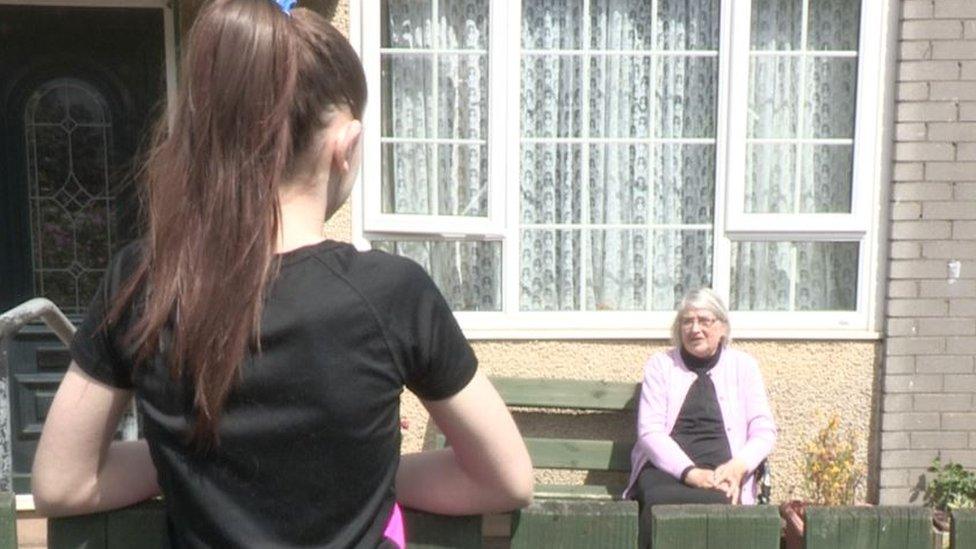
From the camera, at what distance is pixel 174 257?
3.95 feet

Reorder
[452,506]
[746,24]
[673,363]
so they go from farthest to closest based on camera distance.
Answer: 1. [746,24]
2. [673,363]
3. [452,506]

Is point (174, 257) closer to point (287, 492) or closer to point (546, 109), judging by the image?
point (287, 492)

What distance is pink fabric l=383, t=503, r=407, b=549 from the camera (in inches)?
53.9

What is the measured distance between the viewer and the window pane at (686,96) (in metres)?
4.76

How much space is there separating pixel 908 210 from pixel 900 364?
655 mm

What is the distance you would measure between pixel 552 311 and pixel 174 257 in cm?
375

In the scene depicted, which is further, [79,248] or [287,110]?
[79,248]

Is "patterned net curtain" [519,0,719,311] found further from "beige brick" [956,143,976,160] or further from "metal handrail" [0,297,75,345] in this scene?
"metal handrail" [0,297,75,345]

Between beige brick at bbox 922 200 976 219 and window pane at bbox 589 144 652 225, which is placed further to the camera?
window pane at bbox 589 144 652 225

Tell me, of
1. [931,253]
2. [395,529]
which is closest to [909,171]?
[931,253]

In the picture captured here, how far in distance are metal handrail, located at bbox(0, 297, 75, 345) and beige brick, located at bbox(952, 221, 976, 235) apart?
3.47 metres

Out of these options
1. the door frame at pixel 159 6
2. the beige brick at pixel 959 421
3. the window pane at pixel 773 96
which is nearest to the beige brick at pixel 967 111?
the window pane at pixel 773 96

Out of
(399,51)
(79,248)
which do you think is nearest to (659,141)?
(399,51)

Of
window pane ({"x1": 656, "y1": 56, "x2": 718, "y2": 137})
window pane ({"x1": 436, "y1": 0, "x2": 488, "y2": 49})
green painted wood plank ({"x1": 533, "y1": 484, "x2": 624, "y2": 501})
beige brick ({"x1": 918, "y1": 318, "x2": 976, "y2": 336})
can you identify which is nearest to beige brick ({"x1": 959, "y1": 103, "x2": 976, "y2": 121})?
beige brick ({"x1": 918, "y1": 318, "x2": 976, "y2": 336})
